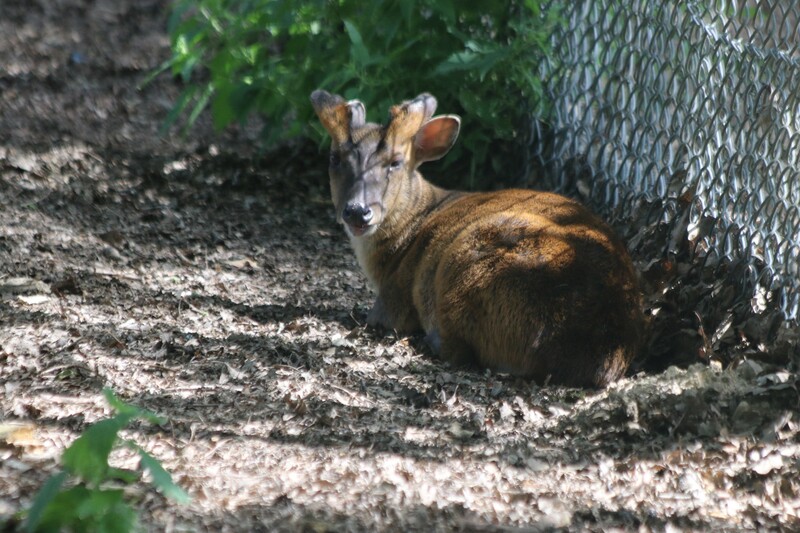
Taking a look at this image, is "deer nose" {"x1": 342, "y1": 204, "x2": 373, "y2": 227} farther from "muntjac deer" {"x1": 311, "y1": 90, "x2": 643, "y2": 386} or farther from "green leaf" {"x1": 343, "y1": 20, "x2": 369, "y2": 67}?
"green leaf" {"x1": 343, "y1": 20, "x2": 369, "y2": 67}

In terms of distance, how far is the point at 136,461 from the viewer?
3.39 meters

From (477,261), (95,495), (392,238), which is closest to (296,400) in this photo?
(477,261)

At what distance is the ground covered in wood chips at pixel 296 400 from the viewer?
3338 mm

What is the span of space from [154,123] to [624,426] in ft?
18.0

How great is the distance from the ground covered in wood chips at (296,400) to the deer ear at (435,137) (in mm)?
925

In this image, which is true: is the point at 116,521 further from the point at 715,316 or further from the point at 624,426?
the point at 715,316

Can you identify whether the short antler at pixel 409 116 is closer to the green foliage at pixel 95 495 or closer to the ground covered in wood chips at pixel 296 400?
the ground covered in wood chips at pixel 296 400

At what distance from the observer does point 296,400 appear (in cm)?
414

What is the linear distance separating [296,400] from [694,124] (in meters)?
2.51

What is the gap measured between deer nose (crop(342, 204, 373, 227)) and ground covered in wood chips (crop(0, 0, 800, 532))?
1.76 ft

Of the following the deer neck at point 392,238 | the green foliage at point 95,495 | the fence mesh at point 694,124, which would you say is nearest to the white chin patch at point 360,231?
the deer neck at point 392,238

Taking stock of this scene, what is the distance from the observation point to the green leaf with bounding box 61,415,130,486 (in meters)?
2.78

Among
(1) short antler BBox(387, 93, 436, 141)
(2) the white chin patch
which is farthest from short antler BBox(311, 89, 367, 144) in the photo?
(2) the white chin patch

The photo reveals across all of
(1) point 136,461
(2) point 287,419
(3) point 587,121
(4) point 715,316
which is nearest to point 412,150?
(3) point 587,121
